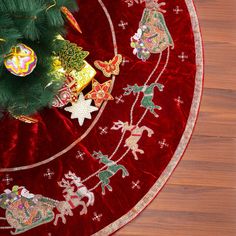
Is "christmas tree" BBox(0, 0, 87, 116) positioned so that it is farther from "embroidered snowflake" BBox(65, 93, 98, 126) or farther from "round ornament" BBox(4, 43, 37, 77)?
"embroidered snowflake" BBox(65, 93, 98, 126)

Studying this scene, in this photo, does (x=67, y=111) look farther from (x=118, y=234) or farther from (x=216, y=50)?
(x=216, y=50)

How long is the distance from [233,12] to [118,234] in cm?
93

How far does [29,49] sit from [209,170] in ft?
2.60

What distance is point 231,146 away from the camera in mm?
1497

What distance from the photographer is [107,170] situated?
1.45m

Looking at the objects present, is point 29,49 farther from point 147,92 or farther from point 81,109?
point 147,92

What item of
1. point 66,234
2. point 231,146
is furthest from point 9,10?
point 231,146

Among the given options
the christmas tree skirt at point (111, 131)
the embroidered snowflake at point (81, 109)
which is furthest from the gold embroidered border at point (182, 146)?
the embroidered snowflake at point (81, 109)

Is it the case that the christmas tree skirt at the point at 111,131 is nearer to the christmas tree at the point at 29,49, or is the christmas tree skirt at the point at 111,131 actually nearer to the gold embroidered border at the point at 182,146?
the gold embroidered border at the point at 182,146

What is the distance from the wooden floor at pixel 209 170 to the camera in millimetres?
1454

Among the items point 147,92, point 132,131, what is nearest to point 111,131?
point 132,131

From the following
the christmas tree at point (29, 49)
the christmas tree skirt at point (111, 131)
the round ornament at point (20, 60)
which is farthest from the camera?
the christmas tree skirt at point (111, 131)

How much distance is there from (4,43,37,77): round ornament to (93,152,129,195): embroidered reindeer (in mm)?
491

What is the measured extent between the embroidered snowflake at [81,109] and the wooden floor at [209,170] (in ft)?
1.25
